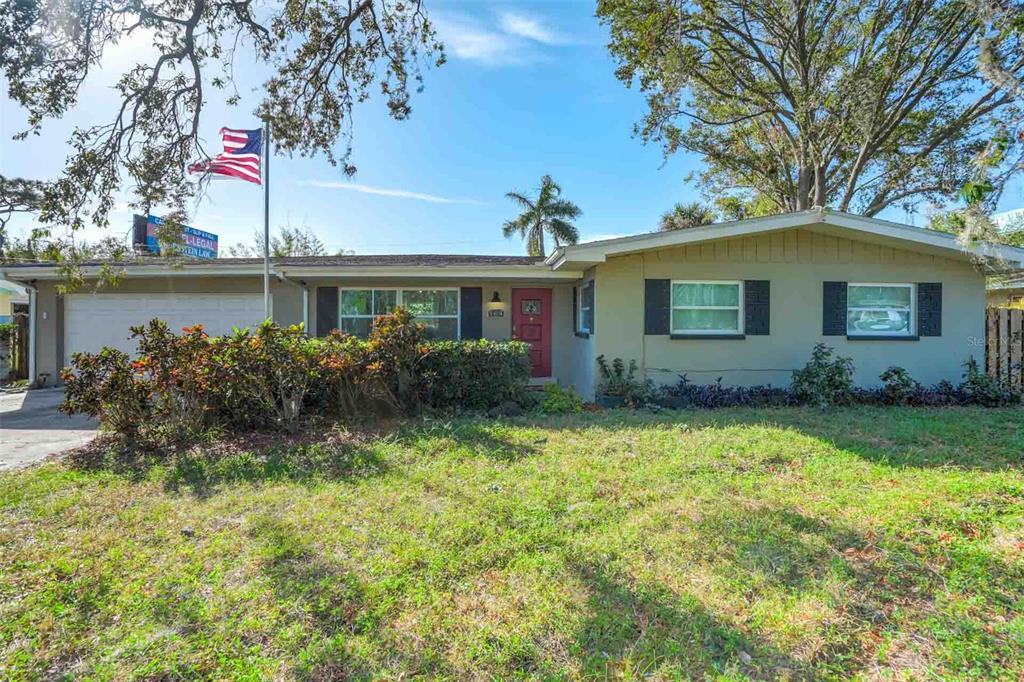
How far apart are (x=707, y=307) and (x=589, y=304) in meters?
1.98

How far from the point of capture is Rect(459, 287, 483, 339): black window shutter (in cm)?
1045

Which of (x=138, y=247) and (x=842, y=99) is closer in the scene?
(x=138, y=247)

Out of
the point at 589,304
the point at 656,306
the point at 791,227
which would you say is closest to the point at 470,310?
the point at 589,304

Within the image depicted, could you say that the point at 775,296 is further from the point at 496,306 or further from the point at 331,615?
the point at 331,615

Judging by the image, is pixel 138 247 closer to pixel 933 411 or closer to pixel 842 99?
pixel 933 411

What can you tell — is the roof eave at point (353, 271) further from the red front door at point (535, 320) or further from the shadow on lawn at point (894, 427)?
the shadow on lawn at point (894, 427)

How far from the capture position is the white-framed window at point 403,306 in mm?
10344

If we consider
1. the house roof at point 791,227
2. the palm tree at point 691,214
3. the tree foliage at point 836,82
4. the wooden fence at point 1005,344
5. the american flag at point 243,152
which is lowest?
the wooden fence at point 1005,344

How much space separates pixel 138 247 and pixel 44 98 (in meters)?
6.51

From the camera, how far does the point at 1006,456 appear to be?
193 inches

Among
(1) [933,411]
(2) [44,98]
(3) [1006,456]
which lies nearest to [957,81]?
(1) [933,411]

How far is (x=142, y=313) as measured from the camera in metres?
10.6

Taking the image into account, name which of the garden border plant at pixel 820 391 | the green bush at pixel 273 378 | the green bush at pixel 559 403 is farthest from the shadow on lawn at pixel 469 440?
the garden border plant at pixel 820 391

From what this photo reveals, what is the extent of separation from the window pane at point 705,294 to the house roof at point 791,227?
822 millimetres
